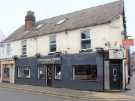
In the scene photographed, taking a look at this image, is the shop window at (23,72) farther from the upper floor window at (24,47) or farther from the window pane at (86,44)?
the window pane at (86,44)

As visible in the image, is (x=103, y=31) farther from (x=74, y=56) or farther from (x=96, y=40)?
(x=74, y=56)

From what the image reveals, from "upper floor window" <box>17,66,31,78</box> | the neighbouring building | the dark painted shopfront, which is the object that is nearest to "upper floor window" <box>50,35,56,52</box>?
the neighbouring building

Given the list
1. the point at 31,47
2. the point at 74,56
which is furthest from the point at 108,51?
the point at 31,47

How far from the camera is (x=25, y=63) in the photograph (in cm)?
3628

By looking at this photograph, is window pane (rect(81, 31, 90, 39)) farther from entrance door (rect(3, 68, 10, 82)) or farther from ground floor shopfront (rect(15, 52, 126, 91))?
entrance door (rect(3, 68, 10, 82))

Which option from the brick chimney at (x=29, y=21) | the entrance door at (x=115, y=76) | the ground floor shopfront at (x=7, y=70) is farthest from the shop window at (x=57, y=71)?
the brick chimney at (x=29, y=21)

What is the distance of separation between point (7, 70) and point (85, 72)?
48.4ft

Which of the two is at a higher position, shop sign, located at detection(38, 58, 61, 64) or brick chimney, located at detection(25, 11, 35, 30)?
brick chimney, located at detection(25, 11, 35, 30)

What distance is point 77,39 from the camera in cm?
2952

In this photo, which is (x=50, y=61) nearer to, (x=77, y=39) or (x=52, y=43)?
(x=52, y=43)

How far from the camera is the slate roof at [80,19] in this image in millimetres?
28312

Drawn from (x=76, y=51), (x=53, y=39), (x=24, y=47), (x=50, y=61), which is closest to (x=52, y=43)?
(x=53, y=39)

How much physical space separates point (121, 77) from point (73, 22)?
7.42 m

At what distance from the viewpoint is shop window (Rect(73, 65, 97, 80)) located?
2785cm
